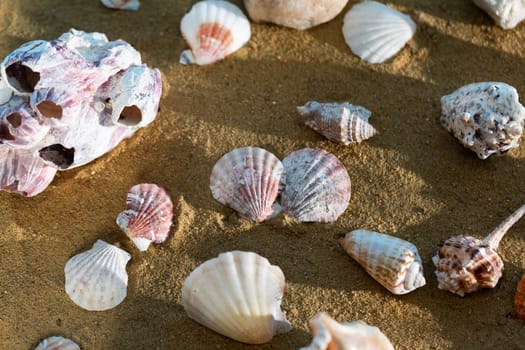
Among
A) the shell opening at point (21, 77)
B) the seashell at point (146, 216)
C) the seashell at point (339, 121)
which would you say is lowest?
the seashell at point (146, 216)

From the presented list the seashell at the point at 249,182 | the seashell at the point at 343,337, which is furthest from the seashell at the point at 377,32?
the seashell at the point at 343,337

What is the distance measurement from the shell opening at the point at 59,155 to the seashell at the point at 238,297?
0.71m

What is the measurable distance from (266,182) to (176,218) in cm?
40

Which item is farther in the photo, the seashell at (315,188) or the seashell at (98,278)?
the seashell at (315,188)

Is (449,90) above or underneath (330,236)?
above

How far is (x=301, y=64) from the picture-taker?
2.94m

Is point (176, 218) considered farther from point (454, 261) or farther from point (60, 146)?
point (454, 261)

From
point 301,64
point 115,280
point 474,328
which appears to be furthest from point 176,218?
point 474,328

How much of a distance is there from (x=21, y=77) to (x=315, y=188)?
1.26 m

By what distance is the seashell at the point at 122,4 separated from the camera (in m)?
3.04

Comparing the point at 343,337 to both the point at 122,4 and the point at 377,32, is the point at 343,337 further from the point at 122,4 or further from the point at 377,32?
the point at 122,4

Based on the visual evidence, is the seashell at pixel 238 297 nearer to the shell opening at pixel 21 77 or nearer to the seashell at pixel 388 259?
the seashell at pixel 388 259

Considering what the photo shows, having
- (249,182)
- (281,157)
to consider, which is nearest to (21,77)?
(249,182)

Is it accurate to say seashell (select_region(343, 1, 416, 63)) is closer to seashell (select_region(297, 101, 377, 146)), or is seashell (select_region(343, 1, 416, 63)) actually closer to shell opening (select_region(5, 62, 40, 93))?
seashell (select_region(297, 101, 377, 146))
